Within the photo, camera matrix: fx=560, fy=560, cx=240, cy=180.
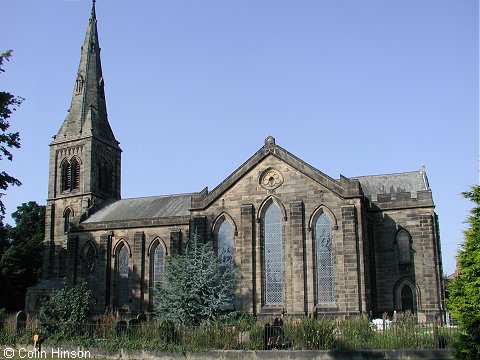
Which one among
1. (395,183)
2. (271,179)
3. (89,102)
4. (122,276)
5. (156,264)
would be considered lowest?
(122,276)

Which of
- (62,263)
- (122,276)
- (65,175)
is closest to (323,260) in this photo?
(122,276)

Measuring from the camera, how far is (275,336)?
2409cm

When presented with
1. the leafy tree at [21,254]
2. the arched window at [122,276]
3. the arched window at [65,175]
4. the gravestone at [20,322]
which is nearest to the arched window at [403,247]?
the arched window at [122,276]

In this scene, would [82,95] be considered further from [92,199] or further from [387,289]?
[387,289]

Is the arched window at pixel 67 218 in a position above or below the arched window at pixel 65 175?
below

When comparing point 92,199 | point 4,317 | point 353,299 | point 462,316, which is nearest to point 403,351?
point 462,316

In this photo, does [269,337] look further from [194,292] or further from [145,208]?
[145,208]

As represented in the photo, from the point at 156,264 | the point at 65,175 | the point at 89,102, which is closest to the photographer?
the point at 156,264

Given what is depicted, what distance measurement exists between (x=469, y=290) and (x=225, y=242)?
24.1 meters

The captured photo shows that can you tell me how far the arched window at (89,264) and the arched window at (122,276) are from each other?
2.53 metres

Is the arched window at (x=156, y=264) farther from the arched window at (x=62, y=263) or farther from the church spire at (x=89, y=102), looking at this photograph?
A: the church spire at (x=89, y=102)

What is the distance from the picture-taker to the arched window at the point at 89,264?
4734 centimetres

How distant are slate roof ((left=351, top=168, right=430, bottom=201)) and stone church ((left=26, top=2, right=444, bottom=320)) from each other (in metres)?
0.08

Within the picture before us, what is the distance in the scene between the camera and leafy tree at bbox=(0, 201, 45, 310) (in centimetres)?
5638
